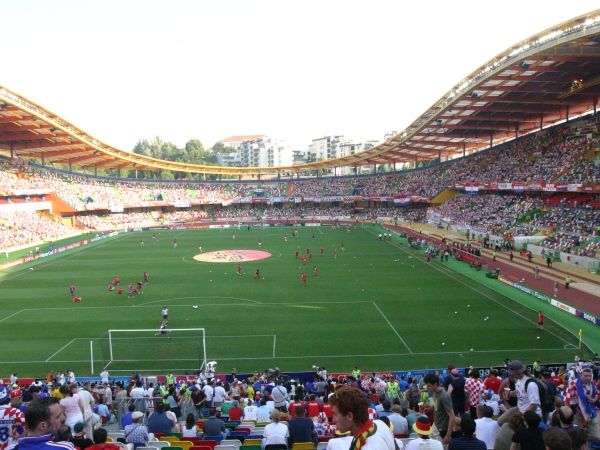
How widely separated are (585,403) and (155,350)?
19.3 metres

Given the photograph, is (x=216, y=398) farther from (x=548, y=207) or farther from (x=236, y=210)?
(x=236, y=210)

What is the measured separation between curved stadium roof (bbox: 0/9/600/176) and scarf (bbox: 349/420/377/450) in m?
37.1

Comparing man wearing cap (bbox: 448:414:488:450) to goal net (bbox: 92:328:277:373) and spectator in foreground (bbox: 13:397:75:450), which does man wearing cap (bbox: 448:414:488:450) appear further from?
goal net (bbox: 92:328:277:373)

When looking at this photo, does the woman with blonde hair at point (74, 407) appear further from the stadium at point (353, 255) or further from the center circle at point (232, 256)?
the center circle at point (232, 256)

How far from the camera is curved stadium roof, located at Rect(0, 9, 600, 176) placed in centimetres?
3716

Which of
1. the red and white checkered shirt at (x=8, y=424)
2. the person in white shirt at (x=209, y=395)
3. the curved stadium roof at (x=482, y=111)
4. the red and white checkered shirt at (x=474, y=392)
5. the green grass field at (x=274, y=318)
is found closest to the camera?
the red and white checkered shirt at (x=8, y=424)

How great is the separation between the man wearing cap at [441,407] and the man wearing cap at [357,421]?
10.6 ft

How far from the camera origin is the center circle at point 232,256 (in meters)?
47.2

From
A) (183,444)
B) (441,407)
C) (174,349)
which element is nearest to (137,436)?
(183,444)

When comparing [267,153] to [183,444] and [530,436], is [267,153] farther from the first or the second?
[530,436]

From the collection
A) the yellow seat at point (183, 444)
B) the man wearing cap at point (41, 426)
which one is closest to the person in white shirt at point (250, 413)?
the yellow seat at point (183, 444)

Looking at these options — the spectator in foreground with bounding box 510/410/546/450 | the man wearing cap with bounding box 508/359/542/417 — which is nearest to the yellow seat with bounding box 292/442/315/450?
the man wearing cap with bounding box 508/359/542/417

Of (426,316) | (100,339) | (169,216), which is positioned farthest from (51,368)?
(169,216)

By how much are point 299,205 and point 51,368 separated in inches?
3265
